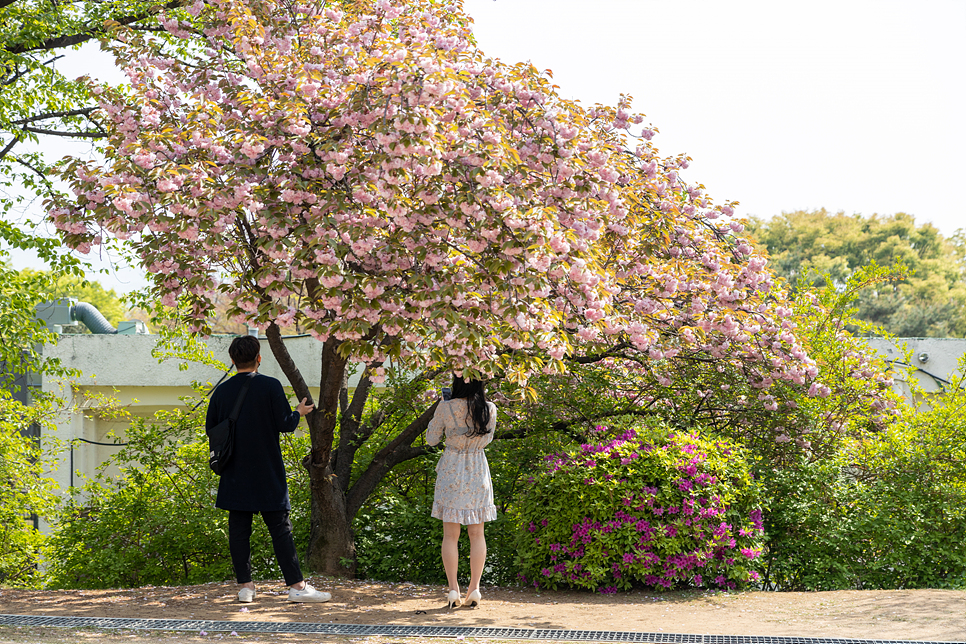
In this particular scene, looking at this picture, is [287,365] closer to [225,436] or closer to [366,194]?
[225,436]

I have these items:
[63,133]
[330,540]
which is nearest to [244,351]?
[330,540]

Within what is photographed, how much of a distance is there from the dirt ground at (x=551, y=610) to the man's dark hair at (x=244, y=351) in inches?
60.2

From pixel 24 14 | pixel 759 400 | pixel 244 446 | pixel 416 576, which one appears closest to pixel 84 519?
pixel 416 576

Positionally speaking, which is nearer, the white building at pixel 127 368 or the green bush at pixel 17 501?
the green bush at pixel 17 501

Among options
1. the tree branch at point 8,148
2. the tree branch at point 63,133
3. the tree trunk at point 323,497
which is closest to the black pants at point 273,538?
the tree trunk at point 323,497

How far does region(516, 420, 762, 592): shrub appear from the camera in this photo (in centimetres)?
632

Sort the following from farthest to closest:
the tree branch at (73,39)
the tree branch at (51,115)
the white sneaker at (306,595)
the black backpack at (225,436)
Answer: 1. the tree branch at (51,115)
2. the tree branch at (73,39)
3. the white sneaker at (306,595)
4. the black backpack at (225,436)

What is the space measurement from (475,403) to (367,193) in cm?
157

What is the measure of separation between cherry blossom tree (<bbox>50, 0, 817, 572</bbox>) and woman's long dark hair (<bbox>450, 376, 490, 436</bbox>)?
0.18 meters

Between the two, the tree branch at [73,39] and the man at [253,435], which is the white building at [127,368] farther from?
the man at [253,435]

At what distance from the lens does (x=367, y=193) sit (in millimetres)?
4602

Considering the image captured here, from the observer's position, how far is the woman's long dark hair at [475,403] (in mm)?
5371

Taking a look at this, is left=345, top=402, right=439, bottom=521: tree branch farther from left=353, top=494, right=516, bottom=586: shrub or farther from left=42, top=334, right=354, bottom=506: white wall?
left=42, top=334, right=354, bottom=506: white wall

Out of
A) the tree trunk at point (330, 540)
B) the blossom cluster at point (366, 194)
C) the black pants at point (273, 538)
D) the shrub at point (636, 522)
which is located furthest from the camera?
the tree trunk at point (330, 540)
